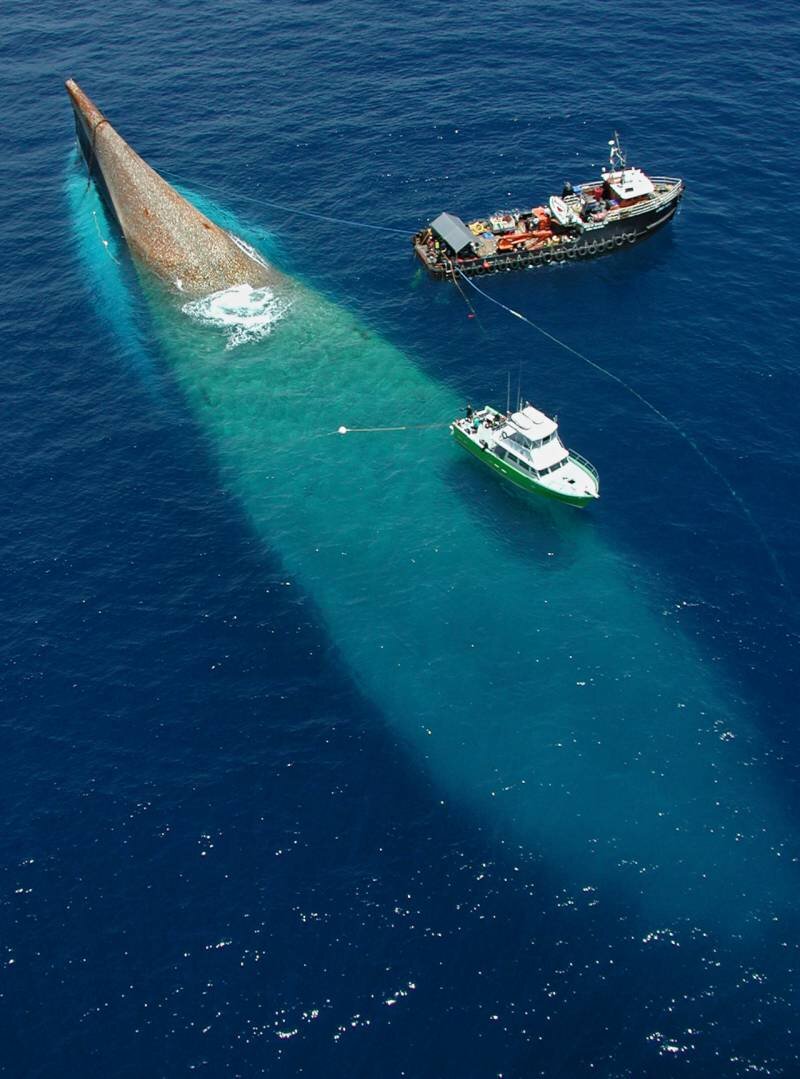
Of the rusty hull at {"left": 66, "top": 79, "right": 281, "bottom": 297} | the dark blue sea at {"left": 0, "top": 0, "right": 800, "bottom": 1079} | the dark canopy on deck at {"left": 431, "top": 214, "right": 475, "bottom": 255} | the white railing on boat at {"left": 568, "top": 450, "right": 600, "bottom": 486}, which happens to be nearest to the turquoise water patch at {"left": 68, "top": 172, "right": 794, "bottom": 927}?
the dark blue sea at {"left": 0, "top": 0, "right": 800, "bottom": 1079}

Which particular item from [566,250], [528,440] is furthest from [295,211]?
[528,440]

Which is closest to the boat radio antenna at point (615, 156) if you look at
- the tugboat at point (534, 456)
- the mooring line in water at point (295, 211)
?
the mooring line in water at point (295, 211)

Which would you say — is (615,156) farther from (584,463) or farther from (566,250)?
(584,463)

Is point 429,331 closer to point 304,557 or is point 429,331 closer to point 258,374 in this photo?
point 258,374

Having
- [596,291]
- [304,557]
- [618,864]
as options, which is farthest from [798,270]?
[618,864]

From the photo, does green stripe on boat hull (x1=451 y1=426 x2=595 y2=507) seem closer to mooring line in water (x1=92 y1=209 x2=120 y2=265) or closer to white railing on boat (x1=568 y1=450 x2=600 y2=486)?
white railing on boat (x1=568 y1=450 x2=600 y2=486)

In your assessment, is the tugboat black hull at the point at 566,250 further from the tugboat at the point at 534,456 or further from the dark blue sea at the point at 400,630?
the tugboat at the point at 534,456
